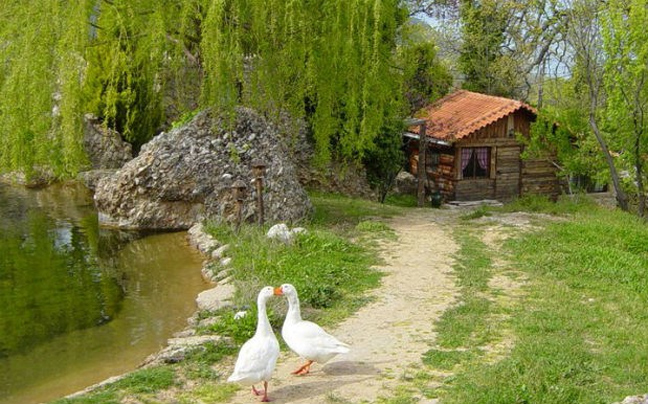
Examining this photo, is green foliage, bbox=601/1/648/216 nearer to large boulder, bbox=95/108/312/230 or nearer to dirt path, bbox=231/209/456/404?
dirt path, bbox=231/209/456/404

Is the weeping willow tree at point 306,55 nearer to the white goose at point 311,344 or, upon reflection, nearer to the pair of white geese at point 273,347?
the pair of white geese at point 273,347

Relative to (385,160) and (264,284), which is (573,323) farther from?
(385,160)

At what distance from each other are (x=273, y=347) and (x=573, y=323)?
3.96m

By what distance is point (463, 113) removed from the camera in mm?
26031

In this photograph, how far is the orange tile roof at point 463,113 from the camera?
24.7 meters

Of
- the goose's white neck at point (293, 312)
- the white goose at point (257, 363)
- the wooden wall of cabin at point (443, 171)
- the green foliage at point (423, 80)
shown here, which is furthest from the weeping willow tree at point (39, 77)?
the wooden wall of cabin at point (443, 171)

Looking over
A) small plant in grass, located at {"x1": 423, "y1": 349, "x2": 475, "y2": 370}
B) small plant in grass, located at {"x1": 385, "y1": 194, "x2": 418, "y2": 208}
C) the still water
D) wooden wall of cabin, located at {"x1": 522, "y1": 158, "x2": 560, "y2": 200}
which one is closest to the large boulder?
the still water

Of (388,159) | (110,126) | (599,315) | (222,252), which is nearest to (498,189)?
(388,159)

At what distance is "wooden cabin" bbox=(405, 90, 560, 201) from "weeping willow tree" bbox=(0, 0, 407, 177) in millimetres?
9875

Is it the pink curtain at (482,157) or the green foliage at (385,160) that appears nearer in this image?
the green foliage at (385,160)

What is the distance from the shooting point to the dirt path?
6.86m

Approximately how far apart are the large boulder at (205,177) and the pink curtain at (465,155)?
35.8 ft

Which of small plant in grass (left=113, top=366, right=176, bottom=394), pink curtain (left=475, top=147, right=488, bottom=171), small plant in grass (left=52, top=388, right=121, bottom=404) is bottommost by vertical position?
small plant in grass (left=52, top=388, right=121, bottom=404)

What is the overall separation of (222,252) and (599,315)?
256 inches
